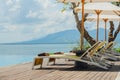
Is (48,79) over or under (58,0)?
under

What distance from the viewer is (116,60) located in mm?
15070

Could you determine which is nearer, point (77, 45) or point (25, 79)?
point (25, 79)

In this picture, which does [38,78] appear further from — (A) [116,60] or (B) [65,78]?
(A) [116,60]

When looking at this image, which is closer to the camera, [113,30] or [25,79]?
[25,79]

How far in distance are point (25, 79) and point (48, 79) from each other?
46 cm

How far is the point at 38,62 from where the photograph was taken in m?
10.9

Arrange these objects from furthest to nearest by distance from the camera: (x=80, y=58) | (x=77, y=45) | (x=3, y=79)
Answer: (x=77, y=45), (x=80, y=58), (x=3, y=79)

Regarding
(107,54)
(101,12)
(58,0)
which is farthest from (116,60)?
(58,0)

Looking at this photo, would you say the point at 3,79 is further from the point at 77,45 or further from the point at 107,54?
the point at 77,45

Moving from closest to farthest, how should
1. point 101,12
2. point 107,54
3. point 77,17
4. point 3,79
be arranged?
point 3,79 → point 107,54 → point 101,12 → point 77,17

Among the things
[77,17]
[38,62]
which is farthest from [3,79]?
[77,17]

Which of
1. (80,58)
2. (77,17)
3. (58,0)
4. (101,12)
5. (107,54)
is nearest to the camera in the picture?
(80,58)

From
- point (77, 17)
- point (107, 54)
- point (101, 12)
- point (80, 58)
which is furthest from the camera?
point (77, 17)

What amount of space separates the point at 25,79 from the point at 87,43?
15.0 m
